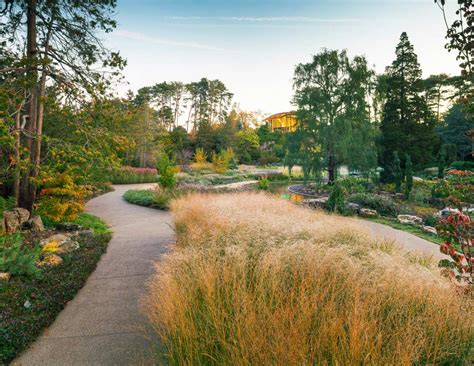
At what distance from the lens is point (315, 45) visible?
47.3 feet

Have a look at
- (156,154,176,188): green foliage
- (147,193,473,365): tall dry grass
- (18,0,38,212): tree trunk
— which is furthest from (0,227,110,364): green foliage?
(156,154,176,188): green foliage

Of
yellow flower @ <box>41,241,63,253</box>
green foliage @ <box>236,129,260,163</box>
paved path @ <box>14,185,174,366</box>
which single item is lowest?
paved path @ <box>14,185,174,366</box>

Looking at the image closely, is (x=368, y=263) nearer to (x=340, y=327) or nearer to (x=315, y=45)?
(x=340, y=327)

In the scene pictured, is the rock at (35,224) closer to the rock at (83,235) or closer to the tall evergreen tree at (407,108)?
the rock at (83,235)

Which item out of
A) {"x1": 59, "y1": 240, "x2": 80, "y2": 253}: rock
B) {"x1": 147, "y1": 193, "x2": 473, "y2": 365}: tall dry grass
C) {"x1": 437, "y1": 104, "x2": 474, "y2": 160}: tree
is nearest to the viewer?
{"x1": 147, "y1": 193, "x2": 473, "y2": 365}: tall dry grass

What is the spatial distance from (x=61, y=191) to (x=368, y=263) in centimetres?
677

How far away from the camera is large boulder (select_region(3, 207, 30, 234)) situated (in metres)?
6.02

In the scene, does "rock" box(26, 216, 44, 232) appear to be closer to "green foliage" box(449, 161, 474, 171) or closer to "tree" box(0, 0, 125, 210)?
"tree" box(0, 0, 125, 210)

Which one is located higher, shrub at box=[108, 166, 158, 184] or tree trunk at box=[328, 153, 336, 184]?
tree trunk at box=[328, 153, 336, 184]

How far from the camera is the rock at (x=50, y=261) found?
442cm

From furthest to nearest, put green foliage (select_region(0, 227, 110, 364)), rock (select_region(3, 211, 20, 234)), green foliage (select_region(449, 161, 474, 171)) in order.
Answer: green foliage (select_region(449, 161, 474, 171)) → rock (select_region(3, 211, 20, 234)) → green foliage (select_region(0, 227, 110, 364))

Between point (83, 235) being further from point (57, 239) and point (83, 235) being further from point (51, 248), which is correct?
point (51, 248)

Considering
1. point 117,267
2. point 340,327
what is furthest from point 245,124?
point 340,327

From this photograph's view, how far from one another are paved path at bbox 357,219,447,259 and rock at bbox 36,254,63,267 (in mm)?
5234
